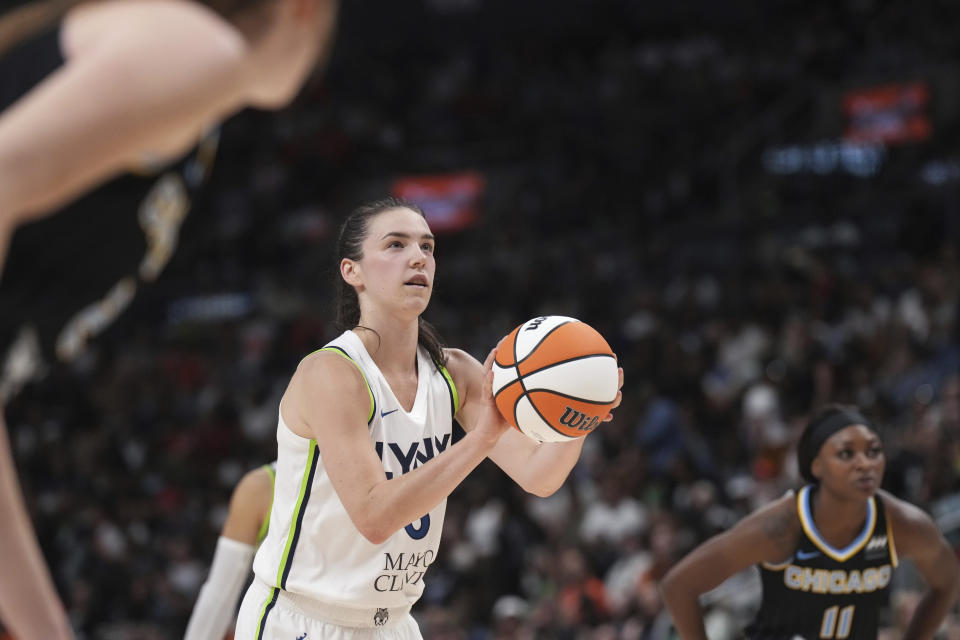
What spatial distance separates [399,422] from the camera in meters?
3.31

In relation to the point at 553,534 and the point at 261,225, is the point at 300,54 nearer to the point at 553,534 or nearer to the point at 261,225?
the point at 553,534

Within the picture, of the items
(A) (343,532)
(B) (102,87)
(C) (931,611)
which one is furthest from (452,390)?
(B) (102,87)

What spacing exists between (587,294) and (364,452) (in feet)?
34.5

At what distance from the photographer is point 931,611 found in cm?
433

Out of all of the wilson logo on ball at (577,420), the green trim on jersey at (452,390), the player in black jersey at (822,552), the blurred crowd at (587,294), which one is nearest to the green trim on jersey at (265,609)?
the green trim on jersey at (452,390)

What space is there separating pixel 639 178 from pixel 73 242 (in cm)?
1385

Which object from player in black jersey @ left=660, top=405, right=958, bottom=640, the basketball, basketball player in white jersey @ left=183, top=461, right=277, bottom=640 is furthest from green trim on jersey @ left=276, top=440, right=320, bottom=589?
player in black jersey @ left=660, top=405, right=958, bottom=640

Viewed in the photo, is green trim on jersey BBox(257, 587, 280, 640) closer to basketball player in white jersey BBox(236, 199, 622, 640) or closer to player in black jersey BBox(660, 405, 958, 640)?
basketball player in white jersey BBox(236, 199, 622, 640)

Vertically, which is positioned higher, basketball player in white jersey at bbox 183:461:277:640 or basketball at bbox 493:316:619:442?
basketball at bbox 493:316:619:442

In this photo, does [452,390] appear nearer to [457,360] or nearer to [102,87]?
[457,360]

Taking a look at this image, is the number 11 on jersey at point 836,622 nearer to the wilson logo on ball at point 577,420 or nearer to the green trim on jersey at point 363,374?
the wilson logo on ball at point 577,420

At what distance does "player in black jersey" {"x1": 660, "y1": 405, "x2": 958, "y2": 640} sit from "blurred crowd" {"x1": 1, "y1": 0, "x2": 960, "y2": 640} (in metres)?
1.70

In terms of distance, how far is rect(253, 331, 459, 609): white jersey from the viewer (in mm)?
3256

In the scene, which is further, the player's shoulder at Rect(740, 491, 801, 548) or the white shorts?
the player's shoulder at Rect(740, 491, 801, 548)
